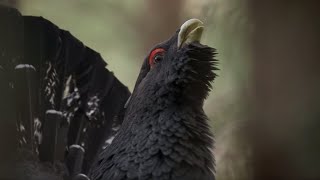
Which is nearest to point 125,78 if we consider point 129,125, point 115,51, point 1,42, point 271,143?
point 115,51

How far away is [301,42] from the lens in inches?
36.0

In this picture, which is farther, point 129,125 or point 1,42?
point 129,125

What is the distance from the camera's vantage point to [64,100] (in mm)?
1100

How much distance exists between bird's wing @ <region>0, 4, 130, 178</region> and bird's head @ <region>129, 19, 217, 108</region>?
0.73 ft

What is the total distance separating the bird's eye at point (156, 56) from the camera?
3.10 ft

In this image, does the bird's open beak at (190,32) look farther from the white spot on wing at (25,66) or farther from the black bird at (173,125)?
the white spot on wing at (25,66)

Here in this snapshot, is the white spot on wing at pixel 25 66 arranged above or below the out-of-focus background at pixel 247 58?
below

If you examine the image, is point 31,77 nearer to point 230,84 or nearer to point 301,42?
point 230,84

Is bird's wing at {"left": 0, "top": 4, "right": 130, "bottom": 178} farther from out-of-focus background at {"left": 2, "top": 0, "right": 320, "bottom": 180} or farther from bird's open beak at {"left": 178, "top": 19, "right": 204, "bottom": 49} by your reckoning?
bird's open beak at {"left": 178, "top": 19, "right": 204, "bottom": 49}

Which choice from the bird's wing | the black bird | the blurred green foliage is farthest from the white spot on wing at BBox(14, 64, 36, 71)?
the black bird

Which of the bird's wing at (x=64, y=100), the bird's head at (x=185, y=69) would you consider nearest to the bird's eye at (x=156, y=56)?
the bird's head at (x=185, y=69)

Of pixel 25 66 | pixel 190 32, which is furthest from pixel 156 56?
pixel 25 66

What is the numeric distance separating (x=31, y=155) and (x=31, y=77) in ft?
0.56

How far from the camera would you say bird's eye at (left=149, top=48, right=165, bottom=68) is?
0.94 meters
